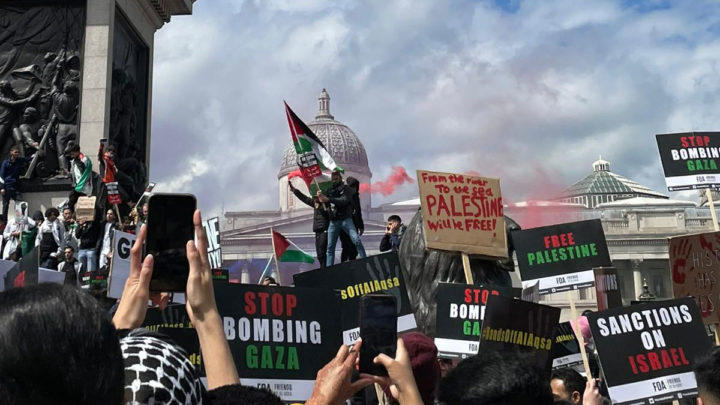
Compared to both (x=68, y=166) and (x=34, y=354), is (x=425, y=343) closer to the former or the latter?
(x=34, y=354)

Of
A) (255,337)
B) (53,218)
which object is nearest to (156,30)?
(53,218)

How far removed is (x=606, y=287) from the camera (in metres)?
8.52

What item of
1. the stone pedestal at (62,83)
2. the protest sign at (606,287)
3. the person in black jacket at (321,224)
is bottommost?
the protest sign at (606,287)

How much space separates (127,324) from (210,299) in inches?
10.0

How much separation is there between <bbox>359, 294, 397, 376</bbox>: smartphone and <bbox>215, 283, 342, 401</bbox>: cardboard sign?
154cm

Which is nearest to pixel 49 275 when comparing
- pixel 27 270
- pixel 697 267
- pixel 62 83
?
pixel 27 270

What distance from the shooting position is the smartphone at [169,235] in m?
2.97

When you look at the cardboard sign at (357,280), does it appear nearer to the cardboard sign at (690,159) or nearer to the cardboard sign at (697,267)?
the cardboard sign at (697,267)

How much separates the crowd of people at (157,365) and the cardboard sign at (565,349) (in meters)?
3.85

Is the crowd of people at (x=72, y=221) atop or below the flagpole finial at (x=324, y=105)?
below

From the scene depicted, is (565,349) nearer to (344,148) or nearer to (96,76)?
(96,76)

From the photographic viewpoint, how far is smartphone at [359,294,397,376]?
2965 millimetres

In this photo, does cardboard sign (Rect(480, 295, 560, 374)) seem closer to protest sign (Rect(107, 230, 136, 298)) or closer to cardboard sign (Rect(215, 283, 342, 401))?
cardboard sign (Rect(215, 283, 342, 401))

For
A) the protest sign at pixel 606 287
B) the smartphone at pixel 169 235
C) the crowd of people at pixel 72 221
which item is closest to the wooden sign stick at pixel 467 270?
the protest sign at pixel 606 287
